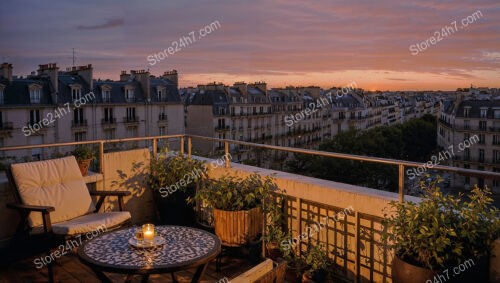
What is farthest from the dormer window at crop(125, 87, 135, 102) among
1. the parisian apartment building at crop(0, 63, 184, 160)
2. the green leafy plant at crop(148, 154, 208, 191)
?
the green leafy plant at crop(148, 154, 208, 191)

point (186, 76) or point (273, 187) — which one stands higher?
point (186, 76)

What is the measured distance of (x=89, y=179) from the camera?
17.2ft

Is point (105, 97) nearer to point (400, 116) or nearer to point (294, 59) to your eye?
point (294, 59)

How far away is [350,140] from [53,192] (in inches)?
1687

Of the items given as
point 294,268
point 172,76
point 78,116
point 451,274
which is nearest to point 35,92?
point 78,116

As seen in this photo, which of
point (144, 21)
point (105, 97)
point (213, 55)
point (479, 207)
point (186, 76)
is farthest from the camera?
point (186, 76)

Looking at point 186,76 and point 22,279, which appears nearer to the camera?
point 22,279

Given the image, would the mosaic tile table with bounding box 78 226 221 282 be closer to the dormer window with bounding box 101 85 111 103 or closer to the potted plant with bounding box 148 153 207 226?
the potted plant with bounding box 148 153 207 226

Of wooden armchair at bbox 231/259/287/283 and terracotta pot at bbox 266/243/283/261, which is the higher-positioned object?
wooden armchair at bbox 231/259/287/283

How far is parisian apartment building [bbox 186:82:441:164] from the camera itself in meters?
44.8

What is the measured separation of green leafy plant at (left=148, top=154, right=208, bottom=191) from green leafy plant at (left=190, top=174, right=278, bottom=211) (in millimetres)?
971

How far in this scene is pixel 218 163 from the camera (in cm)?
534

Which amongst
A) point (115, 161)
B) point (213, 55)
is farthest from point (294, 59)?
point (115, 161)

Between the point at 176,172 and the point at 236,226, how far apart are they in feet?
5.28
